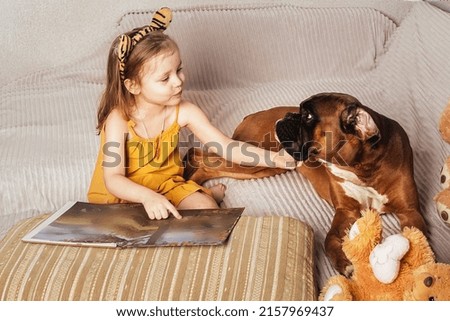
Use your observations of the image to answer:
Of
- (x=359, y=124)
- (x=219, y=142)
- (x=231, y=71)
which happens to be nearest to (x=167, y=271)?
(x=359, y=124)

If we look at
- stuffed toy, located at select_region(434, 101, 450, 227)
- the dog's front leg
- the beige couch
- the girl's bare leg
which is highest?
the beige couch

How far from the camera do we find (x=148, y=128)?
190cm

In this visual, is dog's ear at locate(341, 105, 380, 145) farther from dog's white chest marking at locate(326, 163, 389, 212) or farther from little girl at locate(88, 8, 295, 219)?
little girl at locate(88, 8, 295, 219)

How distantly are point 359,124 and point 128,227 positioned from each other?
1.99 feet

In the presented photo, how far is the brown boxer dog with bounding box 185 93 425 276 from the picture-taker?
5.03 feet

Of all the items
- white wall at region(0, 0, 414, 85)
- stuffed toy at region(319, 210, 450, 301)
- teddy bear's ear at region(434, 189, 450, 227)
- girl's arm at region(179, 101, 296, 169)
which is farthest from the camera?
white wall at region(0, 0, 414, 85)

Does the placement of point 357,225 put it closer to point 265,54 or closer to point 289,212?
point 289,212

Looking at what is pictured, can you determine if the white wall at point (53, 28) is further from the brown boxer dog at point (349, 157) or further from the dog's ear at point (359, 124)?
the dog's ear at point (359, 124)

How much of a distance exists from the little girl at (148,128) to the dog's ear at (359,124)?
377 mm

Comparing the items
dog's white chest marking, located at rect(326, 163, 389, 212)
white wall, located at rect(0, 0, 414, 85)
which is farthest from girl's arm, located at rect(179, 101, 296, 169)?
white wall, located at rect(0, 0, 414, 85)

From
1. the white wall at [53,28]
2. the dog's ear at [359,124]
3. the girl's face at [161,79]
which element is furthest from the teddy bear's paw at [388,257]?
the white wall at [53,28]

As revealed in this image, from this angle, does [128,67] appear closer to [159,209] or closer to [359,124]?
[159,209]

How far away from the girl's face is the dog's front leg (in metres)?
0.57
